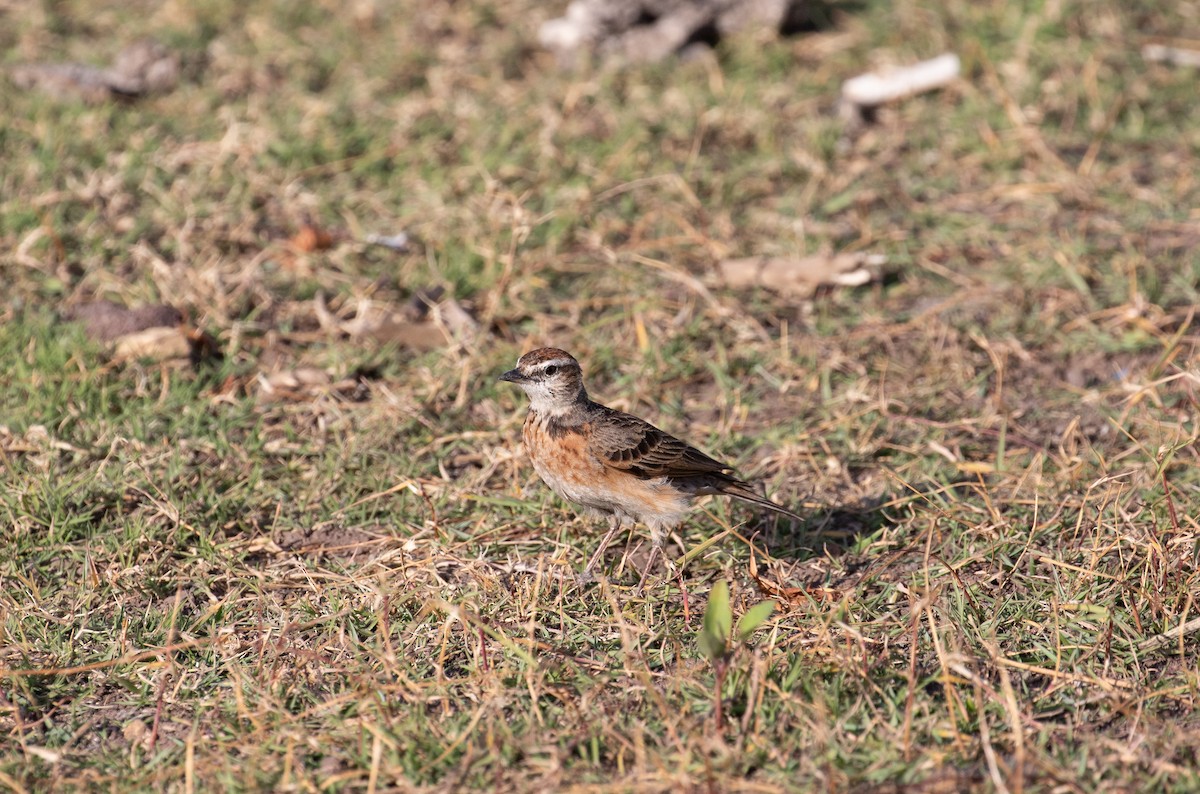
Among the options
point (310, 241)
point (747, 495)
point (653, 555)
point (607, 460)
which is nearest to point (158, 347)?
point (310, 241)

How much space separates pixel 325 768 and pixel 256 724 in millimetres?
321

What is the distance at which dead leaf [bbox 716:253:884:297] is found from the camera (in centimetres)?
867

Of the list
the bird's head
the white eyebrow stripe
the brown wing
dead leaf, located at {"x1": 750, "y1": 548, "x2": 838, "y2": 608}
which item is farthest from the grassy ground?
the white eyebrow stripe

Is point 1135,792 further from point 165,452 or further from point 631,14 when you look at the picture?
point 631,14

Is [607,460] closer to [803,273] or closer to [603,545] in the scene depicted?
[603,545]

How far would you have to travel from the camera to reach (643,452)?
6262mm

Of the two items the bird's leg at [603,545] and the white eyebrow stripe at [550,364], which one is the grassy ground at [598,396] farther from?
the white eyebrow stripe at [550,364]

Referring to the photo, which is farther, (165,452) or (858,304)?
(858,304)

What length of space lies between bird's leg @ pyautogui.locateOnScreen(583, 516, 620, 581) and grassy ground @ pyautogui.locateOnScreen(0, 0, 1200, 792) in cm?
12

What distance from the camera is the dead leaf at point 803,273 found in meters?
8.67

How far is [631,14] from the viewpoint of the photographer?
11.3m

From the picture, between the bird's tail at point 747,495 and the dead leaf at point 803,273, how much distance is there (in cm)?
255

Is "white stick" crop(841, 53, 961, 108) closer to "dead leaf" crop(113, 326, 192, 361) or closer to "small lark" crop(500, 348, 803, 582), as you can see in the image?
"small lark" crop(500, 348, 803, 582)

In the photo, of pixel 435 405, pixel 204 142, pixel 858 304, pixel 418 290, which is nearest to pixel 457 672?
pixel 435 405
